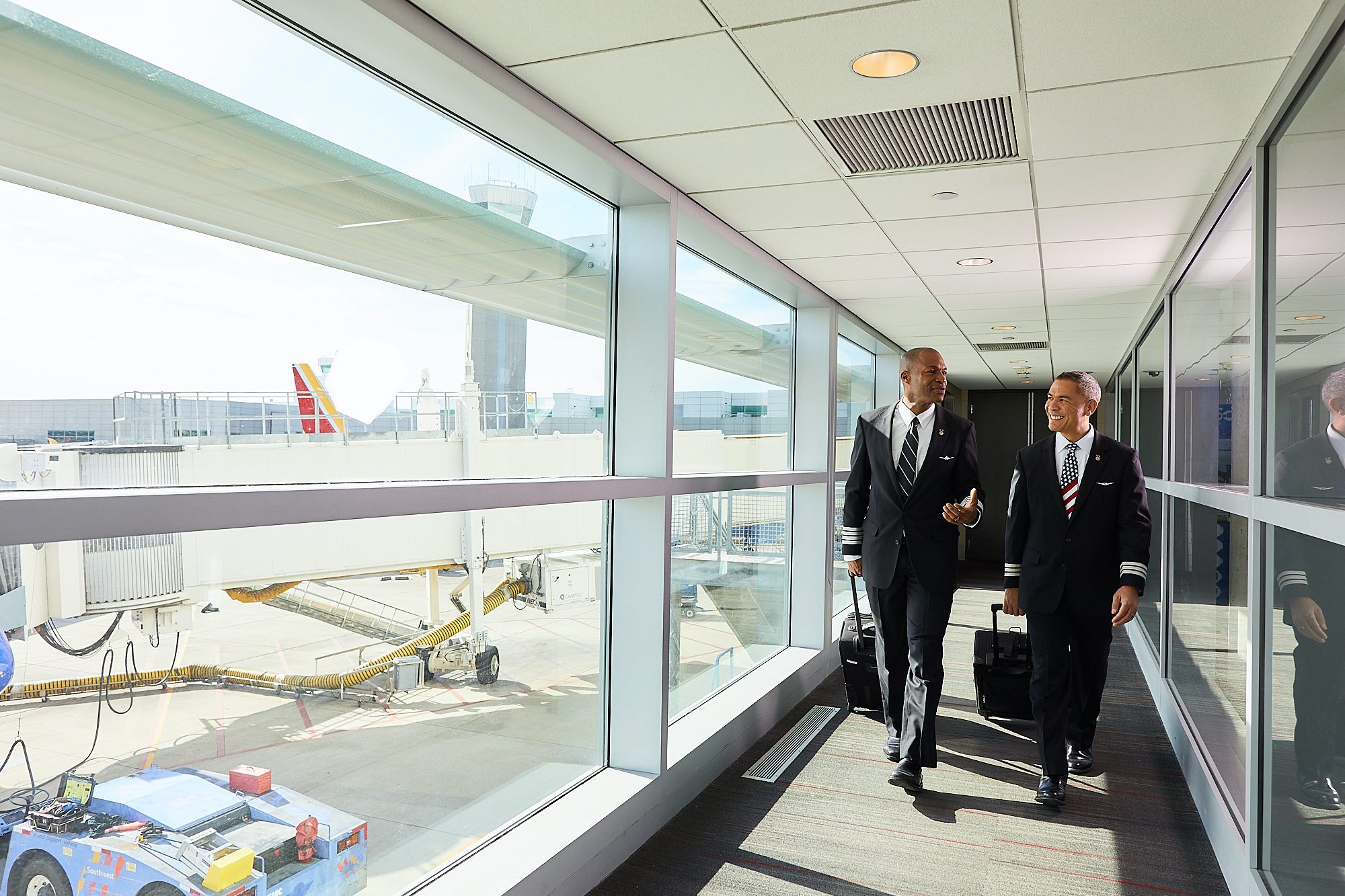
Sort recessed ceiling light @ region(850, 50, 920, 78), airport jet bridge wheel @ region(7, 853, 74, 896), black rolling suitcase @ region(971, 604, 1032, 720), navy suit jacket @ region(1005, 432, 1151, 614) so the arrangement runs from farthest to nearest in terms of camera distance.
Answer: black rolling suitcase @ region(971, 604, 1032, 720) < navy suit jacket @ region(1005, 432, 1151, 614) < recessed ceiling light @ region(850, 50, 920, 78) < airport jet bridge wheel @ region(7, 853, 74, 896)

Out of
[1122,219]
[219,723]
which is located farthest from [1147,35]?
[219,723]

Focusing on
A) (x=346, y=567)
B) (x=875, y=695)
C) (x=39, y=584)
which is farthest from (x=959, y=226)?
(x=39, y=584)

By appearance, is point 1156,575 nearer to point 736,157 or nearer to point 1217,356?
point 1217,356

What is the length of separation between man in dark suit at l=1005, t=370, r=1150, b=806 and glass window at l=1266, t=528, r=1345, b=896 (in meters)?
0.97

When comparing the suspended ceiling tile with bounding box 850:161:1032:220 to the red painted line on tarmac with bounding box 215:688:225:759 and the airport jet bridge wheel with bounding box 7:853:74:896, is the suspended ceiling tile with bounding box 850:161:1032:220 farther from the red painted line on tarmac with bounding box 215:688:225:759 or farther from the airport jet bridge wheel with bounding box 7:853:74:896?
the airport jet bridge wheel with bounding box 7:853:74:896

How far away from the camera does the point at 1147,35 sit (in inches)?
85.0

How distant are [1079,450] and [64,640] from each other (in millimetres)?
3142

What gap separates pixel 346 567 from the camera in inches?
87.4

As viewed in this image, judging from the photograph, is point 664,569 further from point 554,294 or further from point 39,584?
point 39,584

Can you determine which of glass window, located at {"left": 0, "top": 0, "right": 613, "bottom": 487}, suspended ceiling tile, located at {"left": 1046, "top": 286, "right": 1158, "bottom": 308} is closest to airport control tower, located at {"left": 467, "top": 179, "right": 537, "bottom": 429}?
glass window, located at {"left": 0, "top": 0, "right": 613, "bottom": 487}

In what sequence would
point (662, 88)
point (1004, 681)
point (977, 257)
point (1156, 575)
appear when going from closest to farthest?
point (662, 88) < point (977, 257) < point (1004, 681) < point (1156, 575)

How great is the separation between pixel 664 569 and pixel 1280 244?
6.83 ft

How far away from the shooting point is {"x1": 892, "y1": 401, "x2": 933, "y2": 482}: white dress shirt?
12.2 feet

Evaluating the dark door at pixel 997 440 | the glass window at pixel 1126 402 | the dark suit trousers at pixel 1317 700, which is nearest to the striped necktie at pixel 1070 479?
the dark suit trousers at pixel 1317 700
